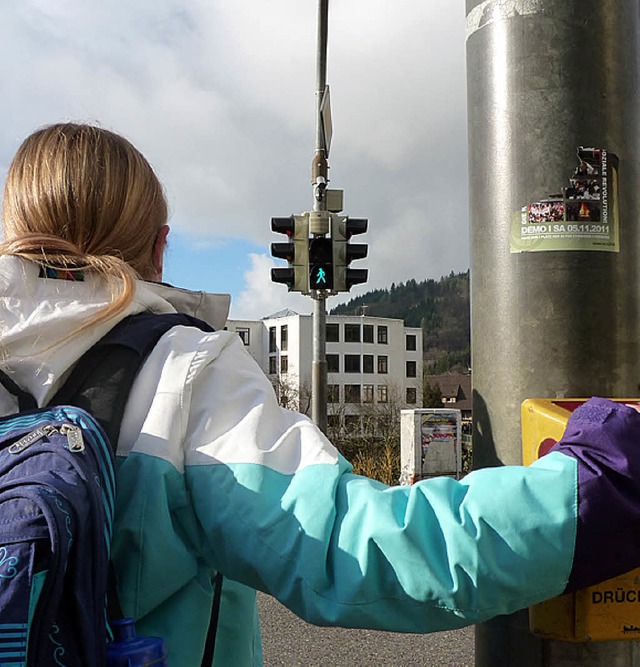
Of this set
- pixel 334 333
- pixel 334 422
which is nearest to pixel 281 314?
pixel 334 333

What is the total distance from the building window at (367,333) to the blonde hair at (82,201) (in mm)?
71910

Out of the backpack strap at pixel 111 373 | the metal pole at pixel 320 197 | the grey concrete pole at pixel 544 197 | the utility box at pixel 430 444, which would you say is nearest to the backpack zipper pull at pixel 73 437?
the backpack strap at pixel 111 373

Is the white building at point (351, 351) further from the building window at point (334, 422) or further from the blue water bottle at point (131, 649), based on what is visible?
the blue water bottle at point (131, 649)

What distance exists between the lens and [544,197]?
183 centimetres

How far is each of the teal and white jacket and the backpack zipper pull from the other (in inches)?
4.7

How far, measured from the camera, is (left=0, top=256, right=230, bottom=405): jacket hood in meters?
1.31

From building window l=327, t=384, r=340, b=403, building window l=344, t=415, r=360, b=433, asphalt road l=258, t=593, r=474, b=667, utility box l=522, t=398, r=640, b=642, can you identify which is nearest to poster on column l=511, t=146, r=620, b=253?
utility box l=522, t=398, r=640, b=642

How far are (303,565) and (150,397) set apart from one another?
1.27 ft

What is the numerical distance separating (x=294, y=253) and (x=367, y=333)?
64.5m

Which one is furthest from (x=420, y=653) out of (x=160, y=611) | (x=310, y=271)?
(x=310, y=271)

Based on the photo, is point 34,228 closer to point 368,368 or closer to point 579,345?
point 579,345

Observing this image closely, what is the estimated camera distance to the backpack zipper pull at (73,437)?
1.12 metres

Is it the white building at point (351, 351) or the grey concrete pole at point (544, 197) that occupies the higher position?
the white building at point (351, 351)

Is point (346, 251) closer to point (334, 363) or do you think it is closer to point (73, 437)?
point (73, 437)
